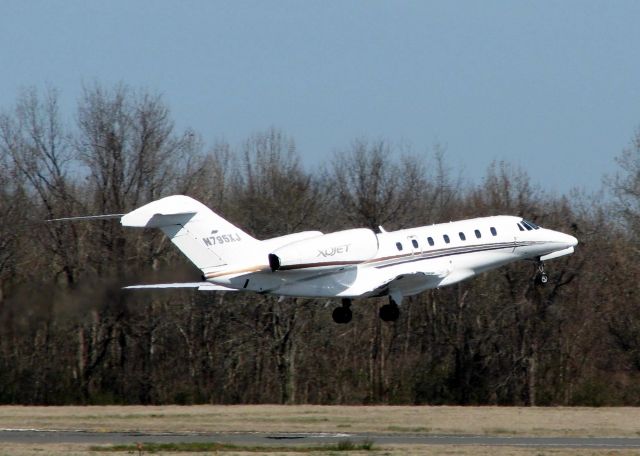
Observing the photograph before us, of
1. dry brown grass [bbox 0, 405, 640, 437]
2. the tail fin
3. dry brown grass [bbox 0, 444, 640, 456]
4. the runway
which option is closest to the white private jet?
the tail fin

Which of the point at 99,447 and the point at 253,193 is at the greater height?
the point at 253,193

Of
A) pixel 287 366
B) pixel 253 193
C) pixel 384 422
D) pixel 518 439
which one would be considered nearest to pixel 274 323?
pixel 287 366

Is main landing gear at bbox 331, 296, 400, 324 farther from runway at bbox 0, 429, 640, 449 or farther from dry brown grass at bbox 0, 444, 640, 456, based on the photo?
dry brown grass at bbox 0, 444, 640, 456

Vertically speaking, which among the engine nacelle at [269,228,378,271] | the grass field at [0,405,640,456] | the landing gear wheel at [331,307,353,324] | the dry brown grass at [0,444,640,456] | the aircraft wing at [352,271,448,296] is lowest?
the dry brown grass at [0,444,640,456]

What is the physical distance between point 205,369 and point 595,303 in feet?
55.9

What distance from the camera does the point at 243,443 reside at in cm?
2736

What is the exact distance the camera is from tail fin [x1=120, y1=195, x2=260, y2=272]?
32.7 metres

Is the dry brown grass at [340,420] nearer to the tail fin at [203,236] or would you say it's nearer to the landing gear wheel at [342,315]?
the landing gear wheel at [342,315]

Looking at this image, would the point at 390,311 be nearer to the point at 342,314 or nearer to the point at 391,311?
the point at 391,311

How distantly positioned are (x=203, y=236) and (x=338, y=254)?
12.1 ft

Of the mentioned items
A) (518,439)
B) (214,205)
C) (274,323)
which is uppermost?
(214,205)

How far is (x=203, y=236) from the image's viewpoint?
32.9 metres

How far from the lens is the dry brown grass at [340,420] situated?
31406 mm

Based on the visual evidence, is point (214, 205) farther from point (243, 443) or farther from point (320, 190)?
point (243, 443)
